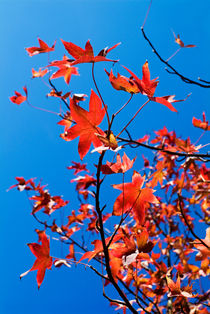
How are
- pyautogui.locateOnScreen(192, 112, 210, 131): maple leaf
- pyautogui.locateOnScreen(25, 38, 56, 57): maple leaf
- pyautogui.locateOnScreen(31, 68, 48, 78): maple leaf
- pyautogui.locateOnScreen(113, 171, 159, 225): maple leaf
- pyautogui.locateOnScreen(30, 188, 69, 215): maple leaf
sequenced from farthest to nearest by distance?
pyautogui.locateOnScreen(30, 188, 69, 215): maple leaf
pyautogui.locateOnScreen(31, 68, 48, 78): maple leaf
pyautogui.locateOnScreen(192, 112, 210, 131): maple leaf
pyautogui.locateOnScreen(25, 38, 56, 57): maple leaf
pyautogui.locateOnScreen(113, 171, 159, 225): maple leaf

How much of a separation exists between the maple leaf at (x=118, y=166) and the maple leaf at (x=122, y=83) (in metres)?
0.19

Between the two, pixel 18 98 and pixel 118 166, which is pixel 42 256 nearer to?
pixel 118 166

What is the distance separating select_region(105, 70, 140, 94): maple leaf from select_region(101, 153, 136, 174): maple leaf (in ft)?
0.64

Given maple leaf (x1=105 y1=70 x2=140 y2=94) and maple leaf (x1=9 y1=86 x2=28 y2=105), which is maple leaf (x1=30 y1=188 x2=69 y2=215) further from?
maple leaf (x1=105 y1=70 x2=140 y2=94)

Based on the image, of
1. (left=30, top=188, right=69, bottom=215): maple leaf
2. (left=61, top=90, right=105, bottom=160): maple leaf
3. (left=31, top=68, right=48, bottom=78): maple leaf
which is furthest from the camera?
(left=30, top=188, right=69, bottom=215): maple leaf

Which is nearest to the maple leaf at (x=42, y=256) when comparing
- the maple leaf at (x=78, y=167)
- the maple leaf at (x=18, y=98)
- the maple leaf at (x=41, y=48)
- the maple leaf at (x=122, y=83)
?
the maple leaf at (x=122, y=83)

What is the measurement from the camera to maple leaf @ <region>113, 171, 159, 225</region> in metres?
0.72

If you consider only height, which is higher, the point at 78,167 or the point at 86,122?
the point at 78,167

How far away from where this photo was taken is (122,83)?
0.65 metres

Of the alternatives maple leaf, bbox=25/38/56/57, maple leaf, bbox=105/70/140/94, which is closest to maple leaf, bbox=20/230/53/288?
maple leaf, bbox=105/70/140/94

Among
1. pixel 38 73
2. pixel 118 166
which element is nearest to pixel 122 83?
pixel 118 166

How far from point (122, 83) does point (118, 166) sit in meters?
0.23

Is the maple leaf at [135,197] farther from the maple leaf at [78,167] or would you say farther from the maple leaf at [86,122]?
the maple leaf at [78,167]

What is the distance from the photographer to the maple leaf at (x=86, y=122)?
0.60m
